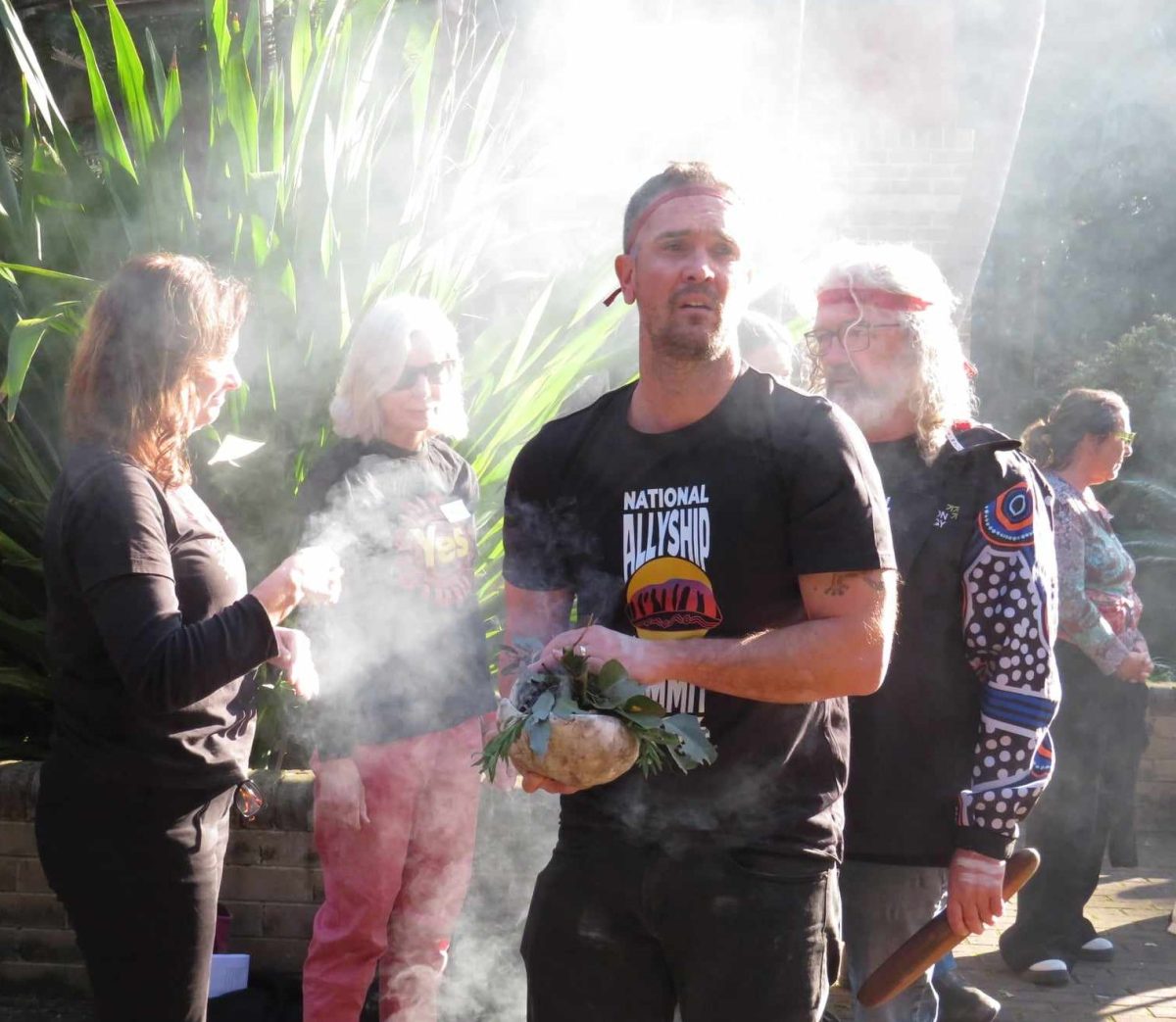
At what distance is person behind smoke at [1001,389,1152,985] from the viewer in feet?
15.1

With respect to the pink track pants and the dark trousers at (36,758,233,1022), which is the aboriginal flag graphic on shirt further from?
the pink track pants

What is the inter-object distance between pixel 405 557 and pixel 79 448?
109 cm

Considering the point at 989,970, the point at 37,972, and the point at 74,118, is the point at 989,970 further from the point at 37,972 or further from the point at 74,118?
the point at 74,118

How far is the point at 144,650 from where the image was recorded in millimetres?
2242

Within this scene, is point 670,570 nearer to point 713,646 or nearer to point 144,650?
point 713,646

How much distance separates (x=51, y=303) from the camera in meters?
4.25

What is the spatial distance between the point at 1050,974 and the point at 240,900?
107 inches

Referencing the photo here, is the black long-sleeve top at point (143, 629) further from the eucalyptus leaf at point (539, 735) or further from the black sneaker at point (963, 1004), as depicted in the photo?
the black sneaker at point (963, 1004)

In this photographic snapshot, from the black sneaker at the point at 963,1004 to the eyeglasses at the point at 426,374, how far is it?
2366 mm

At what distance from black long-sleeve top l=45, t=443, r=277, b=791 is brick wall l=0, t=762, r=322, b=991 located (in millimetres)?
1444

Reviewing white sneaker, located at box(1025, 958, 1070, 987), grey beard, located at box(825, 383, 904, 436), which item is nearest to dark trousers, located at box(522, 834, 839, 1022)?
grey beard, located at box(825, 383, 904, 436)

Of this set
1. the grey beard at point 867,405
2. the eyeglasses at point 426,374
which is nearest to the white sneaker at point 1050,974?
the grey beard at point 867,405

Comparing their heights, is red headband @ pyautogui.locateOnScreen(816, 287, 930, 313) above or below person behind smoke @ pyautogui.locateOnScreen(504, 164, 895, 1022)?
above

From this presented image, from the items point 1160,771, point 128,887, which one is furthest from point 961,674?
point 1160,771
